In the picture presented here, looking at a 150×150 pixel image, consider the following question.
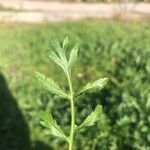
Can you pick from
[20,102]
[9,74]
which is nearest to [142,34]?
[9,74]

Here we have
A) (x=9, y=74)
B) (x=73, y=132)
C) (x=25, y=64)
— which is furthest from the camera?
(x=25, y=64)

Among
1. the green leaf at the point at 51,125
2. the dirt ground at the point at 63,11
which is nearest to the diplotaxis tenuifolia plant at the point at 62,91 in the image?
the green leaf at the point at 51,125

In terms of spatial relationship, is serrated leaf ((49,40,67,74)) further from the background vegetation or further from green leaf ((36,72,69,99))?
the background vegetation

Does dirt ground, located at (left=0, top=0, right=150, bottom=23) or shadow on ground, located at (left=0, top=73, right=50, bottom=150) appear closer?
shadow on ground, located at (left=0, top=73, right=50, bottom=150)

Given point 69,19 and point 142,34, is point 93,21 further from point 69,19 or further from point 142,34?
point 142,34

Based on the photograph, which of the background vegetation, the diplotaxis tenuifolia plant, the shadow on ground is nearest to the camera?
the diplotaxis tenuifolia plant

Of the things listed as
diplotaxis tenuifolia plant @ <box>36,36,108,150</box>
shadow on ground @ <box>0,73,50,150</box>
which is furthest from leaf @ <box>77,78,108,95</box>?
shadow on ground @ <box>0,73,50,150</box>

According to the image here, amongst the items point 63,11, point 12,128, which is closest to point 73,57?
point 12,128
